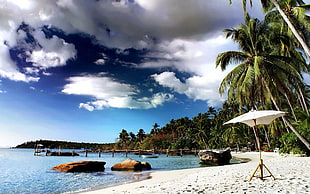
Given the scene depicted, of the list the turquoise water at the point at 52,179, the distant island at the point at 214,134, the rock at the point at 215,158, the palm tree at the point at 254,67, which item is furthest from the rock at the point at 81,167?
the distant island at the point at 214,134

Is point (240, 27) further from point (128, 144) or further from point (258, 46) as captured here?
point (128, 144)

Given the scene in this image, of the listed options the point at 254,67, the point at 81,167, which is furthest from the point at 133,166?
the point at 254,67

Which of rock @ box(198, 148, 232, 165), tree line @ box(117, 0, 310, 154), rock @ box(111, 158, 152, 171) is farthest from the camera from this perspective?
rock @ box(198, 148, 232, 165)

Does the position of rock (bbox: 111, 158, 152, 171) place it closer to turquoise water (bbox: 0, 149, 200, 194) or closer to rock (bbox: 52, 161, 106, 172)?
turquoise water (bbox: 0, 149, 200, 194)

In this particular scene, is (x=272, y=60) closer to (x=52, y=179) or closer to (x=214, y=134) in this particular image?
(x=52, y=179)

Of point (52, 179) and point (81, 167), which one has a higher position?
point (81, 167)

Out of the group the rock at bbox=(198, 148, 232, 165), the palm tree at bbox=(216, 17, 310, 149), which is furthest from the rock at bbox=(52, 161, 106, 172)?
the palm tree at bbox=(216, 17, 310, 149)

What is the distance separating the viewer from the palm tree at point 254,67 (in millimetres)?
14430

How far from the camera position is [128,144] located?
8306 cm

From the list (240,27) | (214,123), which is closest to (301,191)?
(240,27)

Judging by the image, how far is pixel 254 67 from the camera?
46.5 feet

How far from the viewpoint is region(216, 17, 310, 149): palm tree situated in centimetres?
1443

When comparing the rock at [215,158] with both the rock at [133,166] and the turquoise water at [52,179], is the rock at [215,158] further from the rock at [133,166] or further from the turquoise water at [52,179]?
the rock at [133,166]

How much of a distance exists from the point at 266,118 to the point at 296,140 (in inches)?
512
